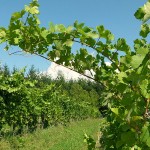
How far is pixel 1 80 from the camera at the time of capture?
12180 millimetres

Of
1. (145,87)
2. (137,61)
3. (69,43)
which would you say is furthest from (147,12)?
(69,43)

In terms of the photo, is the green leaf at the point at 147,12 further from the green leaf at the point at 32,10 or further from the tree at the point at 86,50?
the green leaf at the point at 32,10

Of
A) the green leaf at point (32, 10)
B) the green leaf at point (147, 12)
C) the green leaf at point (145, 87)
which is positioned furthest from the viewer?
the green leaf at point (32, 10)

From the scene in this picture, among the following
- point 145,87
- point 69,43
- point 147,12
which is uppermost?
point 69,43

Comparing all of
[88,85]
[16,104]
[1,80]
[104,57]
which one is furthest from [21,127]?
[88,85]

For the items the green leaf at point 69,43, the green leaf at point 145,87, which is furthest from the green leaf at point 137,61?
the green leaf at point 69,43

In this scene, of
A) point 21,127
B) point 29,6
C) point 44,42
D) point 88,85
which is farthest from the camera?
point 88,85

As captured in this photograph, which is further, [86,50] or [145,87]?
[86,50]

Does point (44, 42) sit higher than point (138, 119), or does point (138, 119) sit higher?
point (44, 42)

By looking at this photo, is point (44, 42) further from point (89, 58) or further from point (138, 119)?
point (138, 119)

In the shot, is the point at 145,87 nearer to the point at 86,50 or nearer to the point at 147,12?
the point at 147,12

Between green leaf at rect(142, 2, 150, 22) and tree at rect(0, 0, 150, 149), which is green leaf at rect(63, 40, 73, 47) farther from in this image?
green leaf at rect(142, 2, 150, 22)

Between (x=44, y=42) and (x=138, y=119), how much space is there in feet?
3.00

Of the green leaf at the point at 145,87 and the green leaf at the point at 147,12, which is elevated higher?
the green leaf at the point at 147,12
